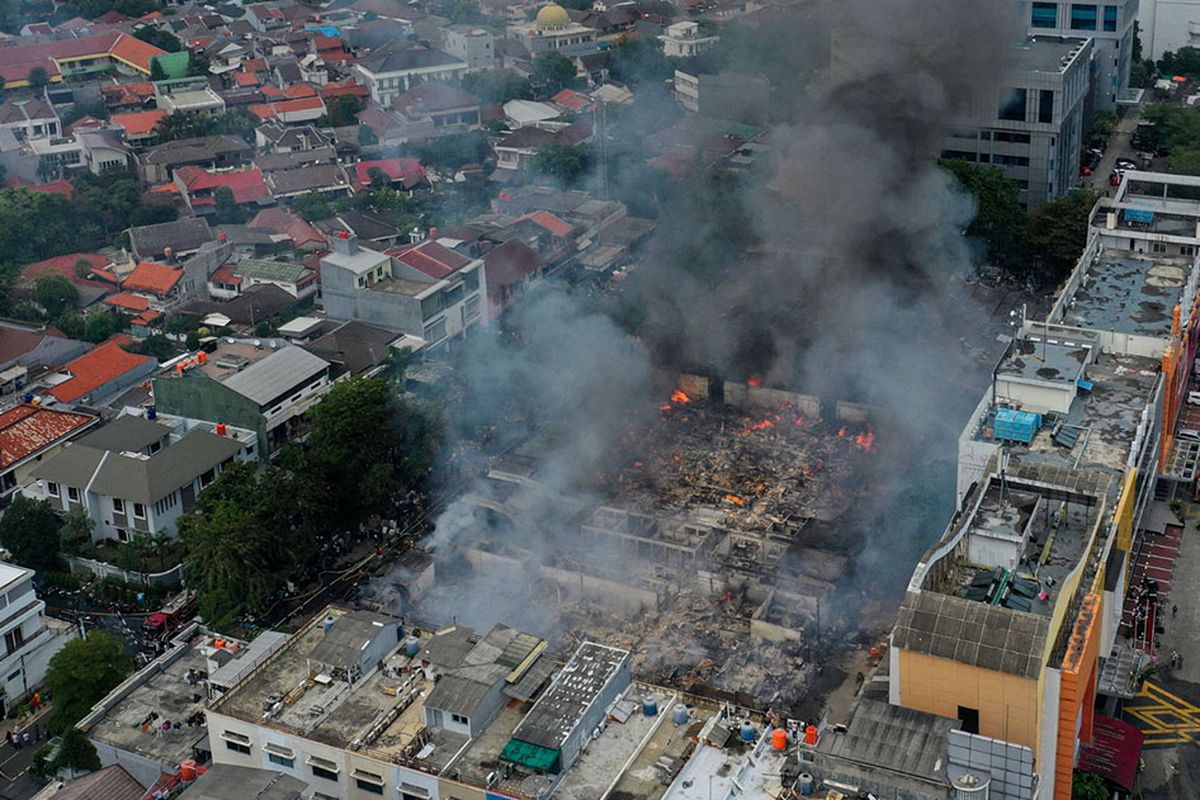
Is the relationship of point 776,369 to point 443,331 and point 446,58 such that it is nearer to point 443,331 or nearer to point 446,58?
point 443,331

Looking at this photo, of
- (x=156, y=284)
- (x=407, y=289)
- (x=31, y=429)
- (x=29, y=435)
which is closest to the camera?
(x=29, y=435)

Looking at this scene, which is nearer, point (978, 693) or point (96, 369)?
point (978, 693)

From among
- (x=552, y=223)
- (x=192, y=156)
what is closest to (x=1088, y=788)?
(x=552, y=223)

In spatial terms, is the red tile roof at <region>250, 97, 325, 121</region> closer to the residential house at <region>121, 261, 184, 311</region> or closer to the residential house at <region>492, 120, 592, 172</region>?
the residential house at <region>492, 120, 592, 172</region>

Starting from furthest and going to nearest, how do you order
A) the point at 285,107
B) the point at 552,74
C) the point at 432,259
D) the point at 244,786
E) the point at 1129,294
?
the point at 552,74 → the point at 285,107 → the point at 432,259 → the point at 1129,294 → the point at 244,786

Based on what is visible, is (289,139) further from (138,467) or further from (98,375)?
(138,467)

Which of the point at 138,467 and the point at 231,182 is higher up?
the point at 231,182

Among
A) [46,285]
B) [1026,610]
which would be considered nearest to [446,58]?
[46,285]

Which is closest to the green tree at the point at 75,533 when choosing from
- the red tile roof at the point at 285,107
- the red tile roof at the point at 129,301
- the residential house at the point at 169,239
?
the red tile roof at the point at 129,301
